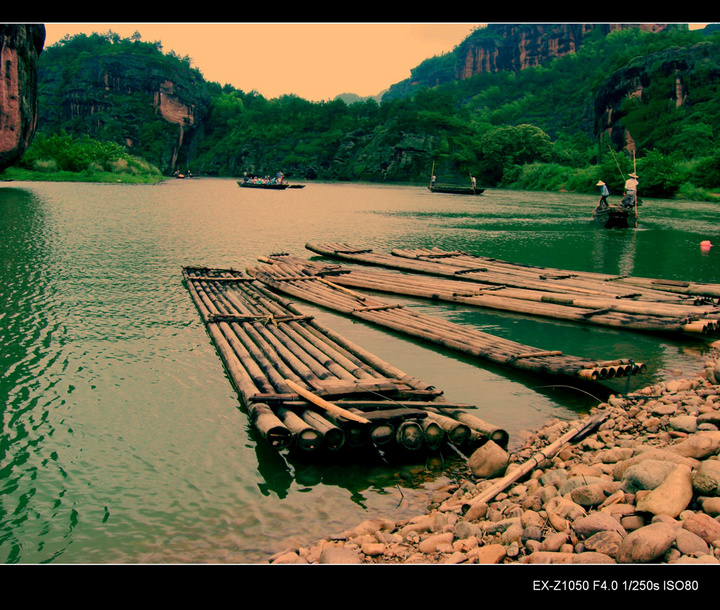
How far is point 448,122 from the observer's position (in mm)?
139875

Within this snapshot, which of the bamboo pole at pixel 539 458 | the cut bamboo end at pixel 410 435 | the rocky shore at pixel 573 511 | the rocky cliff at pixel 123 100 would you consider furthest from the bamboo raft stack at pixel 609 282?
the rocky cliff at pixel 123 100

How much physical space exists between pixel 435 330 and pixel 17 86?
55080mm

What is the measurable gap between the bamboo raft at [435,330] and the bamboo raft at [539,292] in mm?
1668

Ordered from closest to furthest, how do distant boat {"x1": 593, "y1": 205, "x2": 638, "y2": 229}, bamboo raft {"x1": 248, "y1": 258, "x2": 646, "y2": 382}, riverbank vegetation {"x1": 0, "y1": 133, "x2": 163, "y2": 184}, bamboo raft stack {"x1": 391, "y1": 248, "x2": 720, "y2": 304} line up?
bamboo raft {"x1": 248, "y1": 258, "x2": 646, "y2": 382} < bamboo raft stack {"x1": 391, "y1": 248, "x2": 720, "y2": 304} < distant boat {"x1": 593, "y1": 205, "x2": 638, "y2": 229} < riverbank vegetation {"x1": 0, "y1": 133, "x2": 163, "y2": 184}

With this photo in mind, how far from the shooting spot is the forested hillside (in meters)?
96.2

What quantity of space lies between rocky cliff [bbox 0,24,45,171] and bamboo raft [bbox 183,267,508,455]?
5156 centimetres

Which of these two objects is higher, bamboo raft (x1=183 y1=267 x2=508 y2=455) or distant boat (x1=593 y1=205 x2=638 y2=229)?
distant boat (x1=593 y1=205 x2=638 y2=229)

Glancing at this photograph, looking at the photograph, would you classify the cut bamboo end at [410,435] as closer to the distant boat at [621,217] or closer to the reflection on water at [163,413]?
the reflection on water at [163,413]

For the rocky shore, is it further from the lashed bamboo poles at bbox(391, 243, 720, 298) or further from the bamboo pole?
the lashed bamboo poles at bbox(391, 243, 720, 298)

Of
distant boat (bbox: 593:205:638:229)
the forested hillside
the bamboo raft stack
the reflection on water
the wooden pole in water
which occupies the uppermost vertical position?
the forested hillside

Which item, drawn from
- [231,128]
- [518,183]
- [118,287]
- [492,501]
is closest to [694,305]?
[492,501]

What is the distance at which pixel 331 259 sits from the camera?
26438 mm

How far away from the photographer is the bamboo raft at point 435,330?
10.5 m

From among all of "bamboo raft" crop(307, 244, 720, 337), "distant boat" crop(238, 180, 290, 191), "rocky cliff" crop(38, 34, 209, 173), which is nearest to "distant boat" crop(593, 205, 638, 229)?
"bamboo raft" crop(307, 244, 720, 337)
